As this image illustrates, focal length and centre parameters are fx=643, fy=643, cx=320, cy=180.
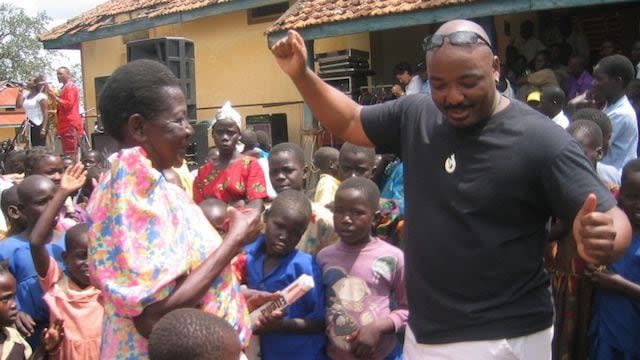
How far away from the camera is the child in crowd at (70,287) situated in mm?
3377

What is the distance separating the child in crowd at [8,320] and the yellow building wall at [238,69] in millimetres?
9418

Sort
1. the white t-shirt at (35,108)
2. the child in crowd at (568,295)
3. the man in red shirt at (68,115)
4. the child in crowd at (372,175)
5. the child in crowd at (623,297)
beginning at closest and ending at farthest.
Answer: the child in crowd at (623,297)
the child in crowd at (568,295)
the child in crowd at (372,175)
the man in red shirt at (68,115)
the white t-shirt at (35,108)

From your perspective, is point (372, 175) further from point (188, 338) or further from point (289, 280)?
point (188, 338)

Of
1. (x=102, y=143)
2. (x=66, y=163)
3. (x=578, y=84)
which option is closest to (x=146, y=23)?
(x=102, y=143)

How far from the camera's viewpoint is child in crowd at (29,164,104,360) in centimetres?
338

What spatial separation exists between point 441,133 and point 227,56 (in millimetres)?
12231

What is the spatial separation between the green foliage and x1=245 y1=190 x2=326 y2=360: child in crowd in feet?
146

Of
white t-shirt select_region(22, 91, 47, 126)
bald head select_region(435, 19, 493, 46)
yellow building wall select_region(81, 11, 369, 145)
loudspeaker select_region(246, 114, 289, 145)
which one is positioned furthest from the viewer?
yellow building wall select_region(81, 11, 369, 145)

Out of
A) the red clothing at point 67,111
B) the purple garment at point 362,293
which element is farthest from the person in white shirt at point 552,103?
the red clothing at point 67,111

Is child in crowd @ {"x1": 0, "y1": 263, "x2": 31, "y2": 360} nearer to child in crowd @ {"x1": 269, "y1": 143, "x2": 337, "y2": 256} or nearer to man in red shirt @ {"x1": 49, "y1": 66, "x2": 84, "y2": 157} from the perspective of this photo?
child in crowd @ {"x1": 269, "y1": 143, "x2": 337, "y2": 256}

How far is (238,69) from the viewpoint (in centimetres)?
1378

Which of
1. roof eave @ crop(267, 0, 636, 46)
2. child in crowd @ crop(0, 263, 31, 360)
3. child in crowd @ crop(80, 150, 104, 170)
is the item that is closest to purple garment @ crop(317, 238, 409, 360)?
child in crowd @ crop(0, 263, 31, 360)

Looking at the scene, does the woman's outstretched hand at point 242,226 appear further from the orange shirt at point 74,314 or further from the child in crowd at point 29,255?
the child in crowd at point 29,255

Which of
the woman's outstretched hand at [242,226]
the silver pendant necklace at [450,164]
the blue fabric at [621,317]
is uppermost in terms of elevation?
the silver pendant necklace at [450,164]
